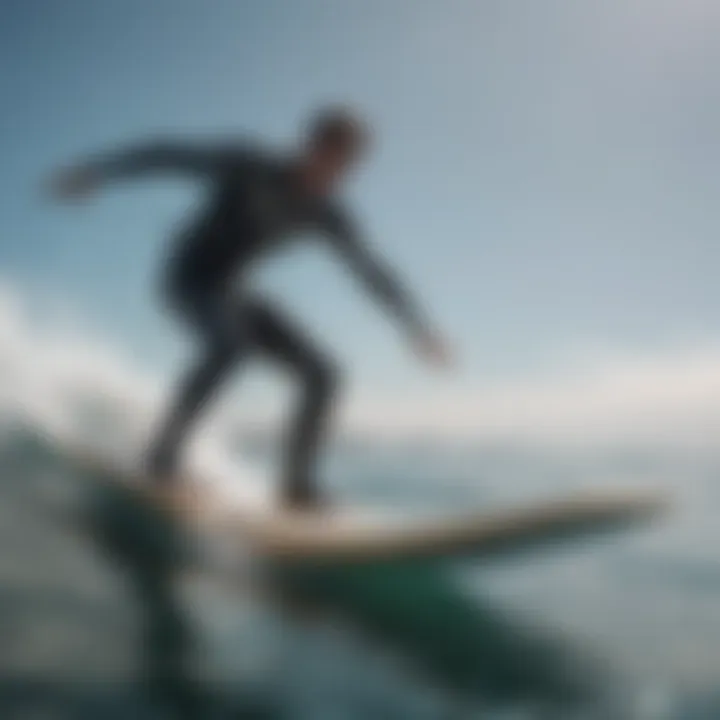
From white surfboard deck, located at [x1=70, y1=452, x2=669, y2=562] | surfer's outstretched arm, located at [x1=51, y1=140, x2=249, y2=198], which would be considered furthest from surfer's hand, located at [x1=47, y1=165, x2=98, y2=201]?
white surfboard deck, located at [x1=70, y1=452, x2=669, y2=562]

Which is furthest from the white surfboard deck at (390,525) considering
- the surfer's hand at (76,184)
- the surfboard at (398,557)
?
the surfer's hand at (76,184)

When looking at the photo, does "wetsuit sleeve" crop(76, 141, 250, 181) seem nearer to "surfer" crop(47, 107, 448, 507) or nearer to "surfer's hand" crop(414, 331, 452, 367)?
"surfer" crop(47, 107, 448, 507)

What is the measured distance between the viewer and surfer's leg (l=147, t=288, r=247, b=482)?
1.99m

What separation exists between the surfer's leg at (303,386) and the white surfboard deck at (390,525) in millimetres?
71

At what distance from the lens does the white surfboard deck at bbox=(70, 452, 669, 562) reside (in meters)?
1.91

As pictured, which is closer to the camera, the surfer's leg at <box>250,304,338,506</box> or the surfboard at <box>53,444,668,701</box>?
the surfboard at <box>53,444,668,701</box>

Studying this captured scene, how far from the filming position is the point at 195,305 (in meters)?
2.00

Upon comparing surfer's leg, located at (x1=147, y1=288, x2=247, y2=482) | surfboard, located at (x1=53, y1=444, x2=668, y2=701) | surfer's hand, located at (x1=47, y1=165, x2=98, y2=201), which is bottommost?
surfboard, located at (x1=53, y1=444, x2=668, y2=701)

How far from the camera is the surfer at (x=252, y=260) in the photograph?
6.51ft

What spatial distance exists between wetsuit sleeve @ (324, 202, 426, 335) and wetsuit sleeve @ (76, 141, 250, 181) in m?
0.23

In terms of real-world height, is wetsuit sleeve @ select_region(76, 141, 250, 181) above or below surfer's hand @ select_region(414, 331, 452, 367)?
above

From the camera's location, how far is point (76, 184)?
6.37 ft

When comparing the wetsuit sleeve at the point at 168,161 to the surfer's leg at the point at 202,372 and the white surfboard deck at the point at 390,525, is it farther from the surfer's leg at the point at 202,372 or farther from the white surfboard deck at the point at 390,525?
the white surfboard deck at the point at 390,525

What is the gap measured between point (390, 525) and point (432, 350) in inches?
14.1
